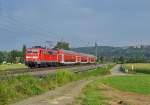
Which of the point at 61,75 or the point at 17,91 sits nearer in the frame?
the point at 17,91

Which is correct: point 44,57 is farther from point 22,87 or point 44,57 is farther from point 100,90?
point 22,87

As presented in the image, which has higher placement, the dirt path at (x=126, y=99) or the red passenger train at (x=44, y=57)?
the red passenger train at (x=44, y=57)

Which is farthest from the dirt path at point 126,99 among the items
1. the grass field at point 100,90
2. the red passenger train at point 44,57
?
the red passenger train at point 44,57

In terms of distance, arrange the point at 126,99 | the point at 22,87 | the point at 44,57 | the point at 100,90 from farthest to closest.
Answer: the point at 44,57 < the point at 100,90 < the point at 126,99 < the point at 22,87

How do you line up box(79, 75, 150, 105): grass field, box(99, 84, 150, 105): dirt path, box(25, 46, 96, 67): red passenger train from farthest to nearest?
box(25, 46, 96, 67): red passenger train < box(99, 84, 150, 105): dirt path < box(79, 75, 150, 105): grass field

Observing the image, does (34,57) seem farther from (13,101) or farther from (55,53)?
(13,101)

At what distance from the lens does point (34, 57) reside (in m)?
62.2

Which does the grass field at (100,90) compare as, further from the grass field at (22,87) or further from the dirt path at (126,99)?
the grass field at (22,87)

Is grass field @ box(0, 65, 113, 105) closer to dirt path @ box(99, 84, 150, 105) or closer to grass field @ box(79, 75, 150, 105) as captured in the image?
grass field @ box(79, 75, 150, 105)

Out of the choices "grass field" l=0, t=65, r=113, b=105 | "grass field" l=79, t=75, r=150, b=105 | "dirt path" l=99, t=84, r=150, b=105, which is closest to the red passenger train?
"grass field" l=79, t=75, r=150, b=105

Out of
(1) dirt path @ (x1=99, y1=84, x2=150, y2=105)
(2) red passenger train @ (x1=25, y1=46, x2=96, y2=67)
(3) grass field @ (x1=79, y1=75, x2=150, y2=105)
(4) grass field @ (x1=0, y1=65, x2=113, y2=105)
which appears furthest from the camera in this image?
(2) red passenger train @ (x1=25, y1=46, x2=96, y2=67)

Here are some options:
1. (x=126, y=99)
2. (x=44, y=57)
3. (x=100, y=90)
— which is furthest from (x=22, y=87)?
(x=44, y=57)

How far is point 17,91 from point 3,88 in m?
2.16

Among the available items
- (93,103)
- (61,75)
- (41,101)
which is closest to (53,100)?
(41,101)
